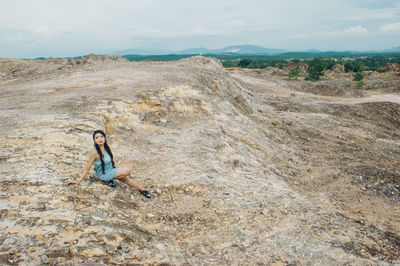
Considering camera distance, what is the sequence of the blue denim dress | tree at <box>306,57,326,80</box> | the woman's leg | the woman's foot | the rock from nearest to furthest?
the rock < the blue denim dress < the woman's leg < the woman's foot < tree at <box>306,57,326,80</box>

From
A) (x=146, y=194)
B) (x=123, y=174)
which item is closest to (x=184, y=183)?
(x=146, y=194)

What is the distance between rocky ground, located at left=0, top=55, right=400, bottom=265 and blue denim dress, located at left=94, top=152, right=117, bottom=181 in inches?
8.4

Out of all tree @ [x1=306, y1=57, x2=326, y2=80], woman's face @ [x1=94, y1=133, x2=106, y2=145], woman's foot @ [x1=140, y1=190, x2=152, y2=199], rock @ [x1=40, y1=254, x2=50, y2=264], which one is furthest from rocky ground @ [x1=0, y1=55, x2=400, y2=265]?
tree @ [x1=306, y1=57, x2=326, y2=80]

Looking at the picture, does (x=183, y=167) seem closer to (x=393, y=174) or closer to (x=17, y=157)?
(x=17, y=157)

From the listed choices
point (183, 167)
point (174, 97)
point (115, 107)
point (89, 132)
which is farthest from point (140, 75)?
point (183, 167)

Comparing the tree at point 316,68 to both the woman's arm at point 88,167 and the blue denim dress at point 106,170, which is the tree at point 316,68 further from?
the woman's arm at point 88,167

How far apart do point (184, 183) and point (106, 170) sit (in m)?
1.99

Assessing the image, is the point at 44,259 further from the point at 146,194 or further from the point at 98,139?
the point at 146,194

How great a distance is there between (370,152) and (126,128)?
11323 mm

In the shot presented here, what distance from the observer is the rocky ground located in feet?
12.0

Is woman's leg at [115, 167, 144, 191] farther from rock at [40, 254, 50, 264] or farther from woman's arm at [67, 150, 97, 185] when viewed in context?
rock at [40, 254, 50, 264]

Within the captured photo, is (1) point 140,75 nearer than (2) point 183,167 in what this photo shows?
No

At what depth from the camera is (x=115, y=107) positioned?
905cm

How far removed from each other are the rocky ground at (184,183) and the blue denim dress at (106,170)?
213 millimetres
